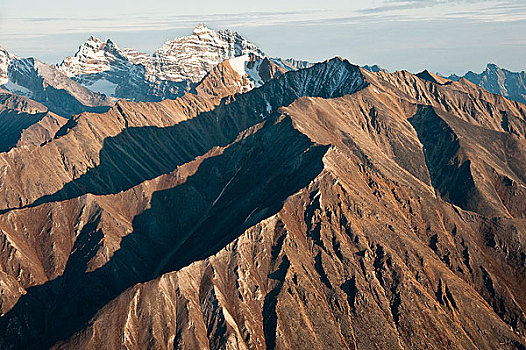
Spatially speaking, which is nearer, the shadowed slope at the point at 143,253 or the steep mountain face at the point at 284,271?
the steep mountain face at the point at 284,271

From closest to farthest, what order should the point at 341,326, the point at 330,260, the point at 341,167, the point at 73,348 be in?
the point at 73,348
the point at 341,326
the point at 330,260
the point at 341,167

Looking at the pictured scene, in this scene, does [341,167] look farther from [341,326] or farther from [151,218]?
[151,218]

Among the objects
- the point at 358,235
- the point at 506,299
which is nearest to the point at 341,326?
the point at 358,235

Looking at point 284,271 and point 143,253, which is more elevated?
point 284,271

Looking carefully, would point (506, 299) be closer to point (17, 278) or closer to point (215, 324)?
point (215, 324)

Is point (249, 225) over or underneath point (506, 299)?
over

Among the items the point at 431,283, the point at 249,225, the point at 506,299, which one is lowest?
the point at 506,299

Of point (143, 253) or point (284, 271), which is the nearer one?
point (284, 271)

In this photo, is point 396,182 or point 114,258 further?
point 396,182

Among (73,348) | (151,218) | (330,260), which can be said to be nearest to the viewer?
(73,348)

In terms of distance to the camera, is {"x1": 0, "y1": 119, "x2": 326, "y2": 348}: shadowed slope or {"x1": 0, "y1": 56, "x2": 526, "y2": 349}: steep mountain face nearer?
{"x1": 0, "y1": 56, "x2": 526, "y2": 349}: steep mountain face

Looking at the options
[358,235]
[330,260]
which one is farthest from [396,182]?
[330,260]
